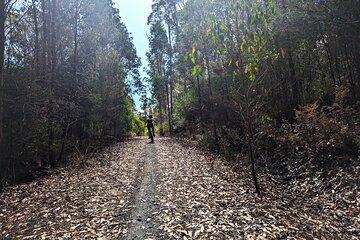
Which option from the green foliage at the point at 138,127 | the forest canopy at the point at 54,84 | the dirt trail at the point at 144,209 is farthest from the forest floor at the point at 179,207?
the green foliage at the point at 138,127

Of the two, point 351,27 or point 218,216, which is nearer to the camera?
point 218,216

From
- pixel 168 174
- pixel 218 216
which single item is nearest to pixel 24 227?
pixel 218 216

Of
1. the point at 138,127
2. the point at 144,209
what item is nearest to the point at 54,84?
the point at 144,209

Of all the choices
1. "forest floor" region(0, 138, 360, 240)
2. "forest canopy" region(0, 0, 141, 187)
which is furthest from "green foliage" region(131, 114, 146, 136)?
"forest floor" region(0, 138, 360, 240)

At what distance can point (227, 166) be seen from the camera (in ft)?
46.2

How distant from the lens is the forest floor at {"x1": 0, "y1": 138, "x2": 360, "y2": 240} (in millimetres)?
6988

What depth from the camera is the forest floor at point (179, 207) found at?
22.9 ft

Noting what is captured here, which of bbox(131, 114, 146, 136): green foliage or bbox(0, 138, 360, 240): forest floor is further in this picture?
bbox(131, 114, 146, 136): green foliage

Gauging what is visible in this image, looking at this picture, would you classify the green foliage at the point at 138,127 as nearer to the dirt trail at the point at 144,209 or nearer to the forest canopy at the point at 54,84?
the forest canopy at the point at 54,84

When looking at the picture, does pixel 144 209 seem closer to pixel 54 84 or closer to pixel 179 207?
pixel 179 207

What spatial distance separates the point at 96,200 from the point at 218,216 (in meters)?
3.16

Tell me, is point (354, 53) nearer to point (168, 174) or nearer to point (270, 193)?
point (270, 193)

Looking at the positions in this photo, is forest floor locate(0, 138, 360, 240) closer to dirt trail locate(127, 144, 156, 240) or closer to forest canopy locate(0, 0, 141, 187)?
dirt trail locate(127, 144, 156, 240)

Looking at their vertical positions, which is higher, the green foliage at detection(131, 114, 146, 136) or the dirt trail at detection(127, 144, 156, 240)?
the green foliage at detection(131, 114, 146, 136)
